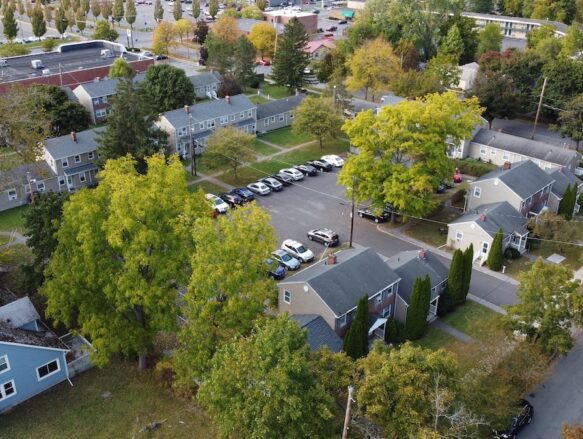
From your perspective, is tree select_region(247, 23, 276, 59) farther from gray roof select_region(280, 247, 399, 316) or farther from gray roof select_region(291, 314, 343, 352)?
gray roof select_region(291, 314, 343, 352)

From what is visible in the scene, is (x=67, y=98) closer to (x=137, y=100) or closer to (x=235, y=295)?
(x=137, y=100)

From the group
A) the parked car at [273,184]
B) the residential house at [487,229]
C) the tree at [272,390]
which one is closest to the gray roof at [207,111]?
the parked car at [273,184]

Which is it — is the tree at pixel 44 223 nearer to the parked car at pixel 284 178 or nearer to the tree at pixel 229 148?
the tree at pixel 229 148

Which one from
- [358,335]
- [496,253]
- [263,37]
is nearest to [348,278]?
[358,335]

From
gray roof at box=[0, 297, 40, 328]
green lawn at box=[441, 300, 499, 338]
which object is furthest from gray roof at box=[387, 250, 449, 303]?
gray roof at box=[0, 297, 40, 328]

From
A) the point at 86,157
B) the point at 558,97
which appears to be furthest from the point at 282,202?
the point at 558,97
